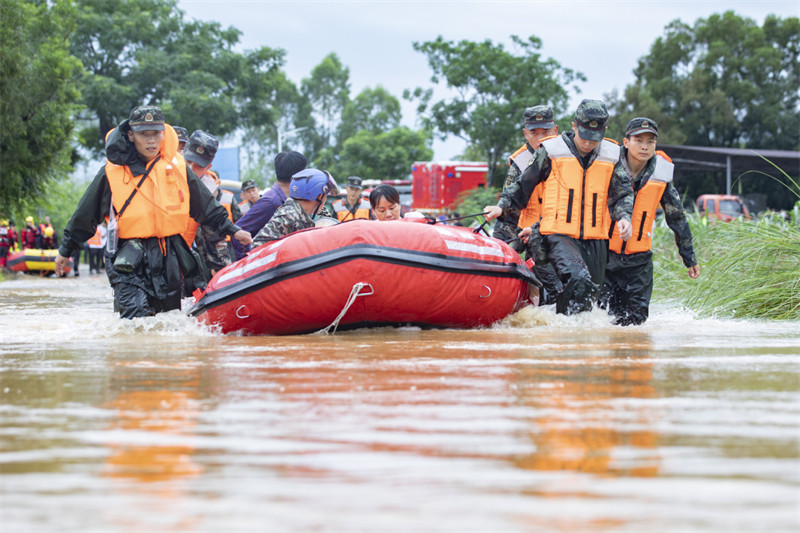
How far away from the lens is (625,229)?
23.6 feet

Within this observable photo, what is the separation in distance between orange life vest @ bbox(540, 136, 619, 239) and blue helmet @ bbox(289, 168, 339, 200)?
155 centimetres

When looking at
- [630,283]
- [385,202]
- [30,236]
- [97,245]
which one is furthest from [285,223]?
[30,236]

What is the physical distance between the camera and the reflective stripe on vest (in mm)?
6609

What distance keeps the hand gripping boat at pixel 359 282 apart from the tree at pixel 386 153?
184 ft

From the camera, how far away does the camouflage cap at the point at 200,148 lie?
8.27 m

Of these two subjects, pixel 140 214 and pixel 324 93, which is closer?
pixel 140 214

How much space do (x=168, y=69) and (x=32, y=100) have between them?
2025cm

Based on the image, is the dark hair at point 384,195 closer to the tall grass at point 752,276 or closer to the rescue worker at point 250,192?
the tall grass at point 752,276

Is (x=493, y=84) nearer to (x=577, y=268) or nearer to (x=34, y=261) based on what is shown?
(x=34, y=261)

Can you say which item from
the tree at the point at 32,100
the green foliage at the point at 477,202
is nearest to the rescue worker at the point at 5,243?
the tree at the point at 32,100

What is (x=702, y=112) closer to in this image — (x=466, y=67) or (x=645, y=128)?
(x=466, y=67)

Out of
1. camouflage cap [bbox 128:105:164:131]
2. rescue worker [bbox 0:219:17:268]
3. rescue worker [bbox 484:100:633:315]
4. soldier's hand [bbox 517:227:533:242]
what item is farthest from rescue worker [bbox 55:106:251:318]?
rescue worker [bbox 0:219:17:268]

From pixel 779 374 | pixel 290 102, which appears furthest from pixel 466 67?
pixel 290 102

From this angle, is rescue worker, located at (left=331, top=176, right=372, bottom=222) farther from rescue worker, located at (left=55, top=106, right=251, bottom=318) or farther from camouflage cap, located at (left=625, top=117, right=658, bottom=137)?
rescue worker, located at (left=55, top=106, right=251, bottom=318)
